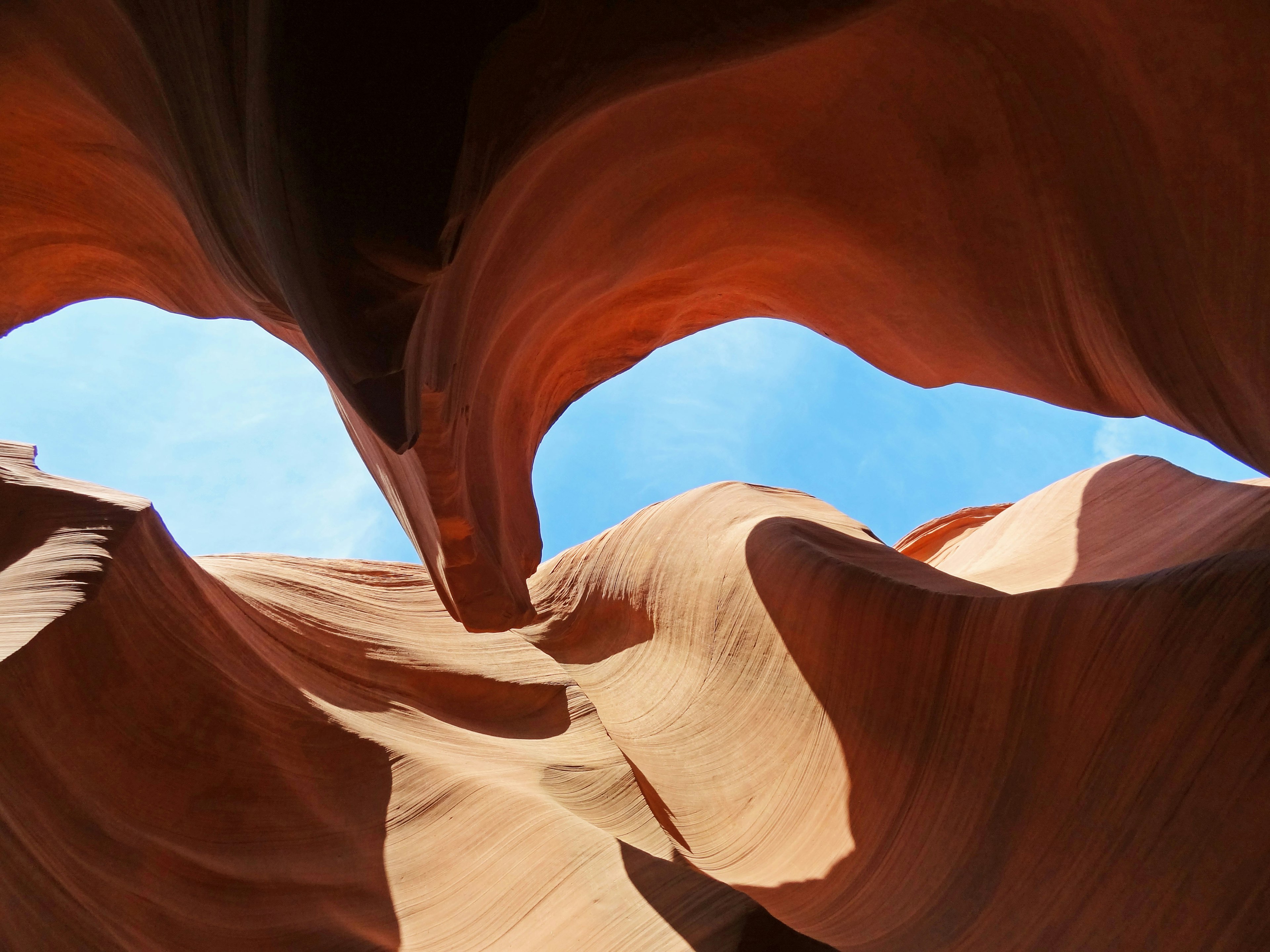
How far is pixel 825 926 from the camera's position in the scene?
2.17 m

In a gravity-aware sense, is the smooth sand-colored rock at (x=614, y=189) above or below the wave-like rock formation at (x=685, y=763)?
above

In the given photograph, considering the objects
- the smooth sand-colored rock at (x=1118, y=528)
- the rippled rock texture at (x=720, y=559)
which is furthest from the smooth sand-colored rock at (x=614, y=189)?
the smooth sand-colored rock at (x=1118, y=528)

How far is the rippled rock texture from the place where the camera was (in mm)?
1646

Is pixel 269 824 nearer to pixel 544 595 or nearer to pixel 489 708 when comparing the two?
pixel 489 708

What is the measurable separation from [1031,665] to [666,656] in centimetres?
167

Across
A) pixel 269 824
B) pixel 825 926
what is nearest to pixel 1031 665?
pixel 825 926

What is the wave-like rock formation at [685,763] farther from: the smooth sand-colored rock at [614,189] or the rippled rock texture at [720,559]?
the smooth sand-colored rock at [614,189]

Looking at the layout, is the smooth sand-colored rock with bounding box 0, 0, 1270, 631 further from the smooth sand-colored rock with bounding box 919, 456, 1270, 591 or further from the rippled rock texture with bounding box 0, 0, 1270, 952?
the smooth sand-colored rock with bounding box 919, 456, 1270, 591

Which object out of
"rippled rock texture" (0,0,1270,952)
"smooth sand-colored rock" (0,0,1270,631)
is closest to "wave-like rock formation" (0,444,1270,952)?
"rippled rock texture" (0,0,1270,952)

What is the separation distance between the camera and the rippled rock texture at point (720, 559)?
5.40 feet

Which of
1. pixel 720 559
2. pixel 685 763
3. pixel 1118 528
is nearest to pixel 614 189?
pixel 720 559

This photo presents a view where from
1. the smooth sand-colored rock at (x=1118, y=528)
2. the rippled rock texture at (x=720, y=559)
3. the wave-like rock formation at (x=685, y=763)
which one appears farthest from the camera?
the smooth sand-colored rock at (x=1118, y=528)

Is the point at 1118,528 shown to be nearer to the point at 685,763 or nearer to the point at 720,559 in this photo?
the point at 720,559

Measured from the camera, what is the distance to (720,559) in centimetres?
374
